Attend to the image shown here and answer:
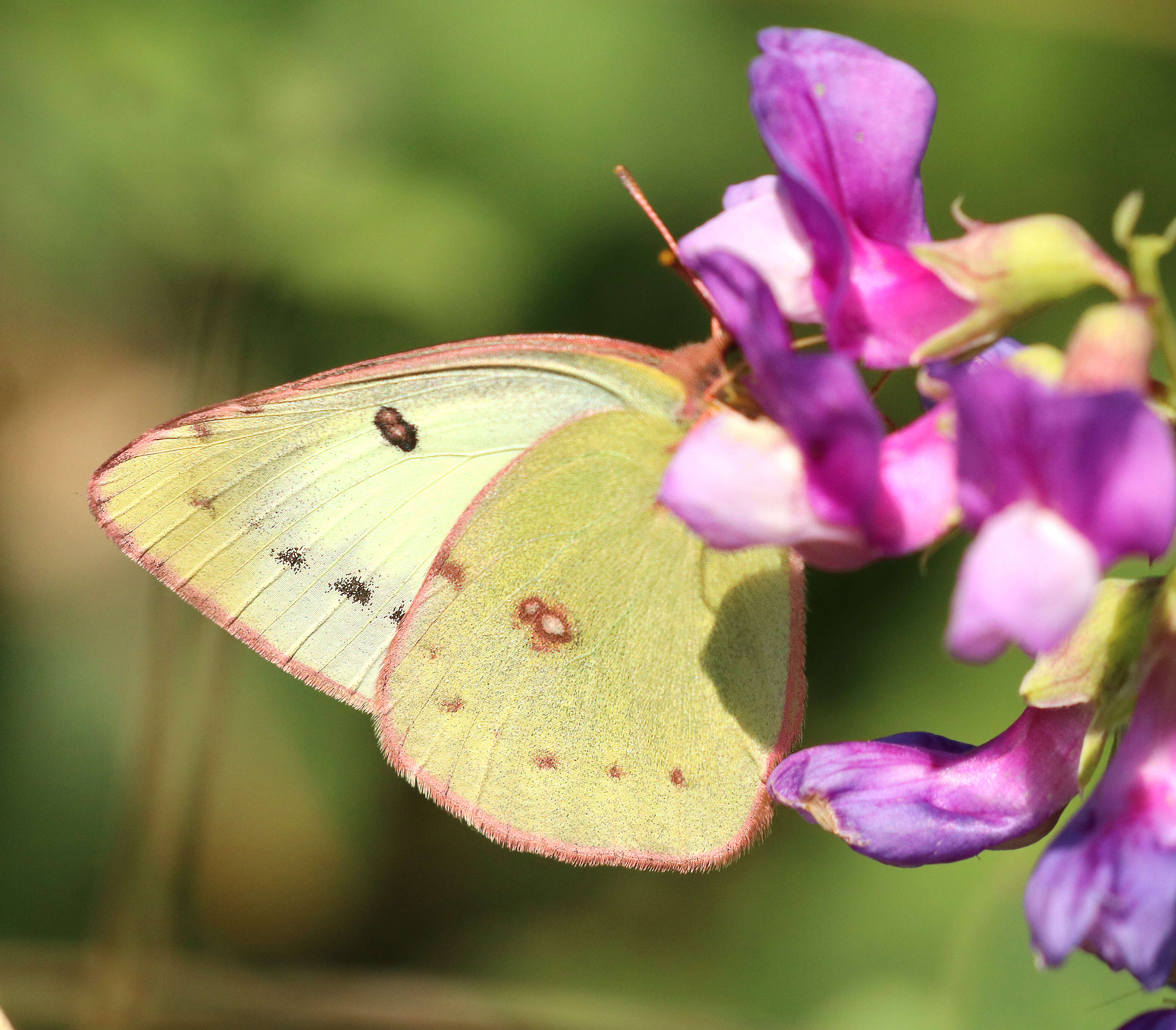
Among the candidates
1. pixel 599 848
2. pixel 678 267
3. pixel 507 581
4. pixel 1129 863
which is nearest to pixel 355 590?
pixel 507 581

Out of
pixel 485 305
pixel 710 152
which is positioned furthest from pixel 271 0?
pixel 710 152

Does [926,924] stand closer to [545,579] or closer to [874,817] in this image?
[545,579]

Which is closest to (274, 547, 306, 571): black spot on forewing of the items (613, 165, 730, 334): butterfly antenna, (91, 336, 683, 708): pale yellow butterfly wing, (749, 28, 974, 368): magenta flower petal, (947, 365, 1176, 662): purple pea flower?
(91, 336, 683, 708): pale yellow butterfly wing

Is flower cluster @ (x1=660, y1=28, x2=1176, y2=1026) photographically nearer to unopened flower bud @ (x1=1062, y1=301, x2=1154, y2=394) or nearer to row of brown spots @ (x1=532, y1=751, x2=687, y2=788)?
unopened flower bud @ (x1=1062, y1=301, x2=1154, y2=394)

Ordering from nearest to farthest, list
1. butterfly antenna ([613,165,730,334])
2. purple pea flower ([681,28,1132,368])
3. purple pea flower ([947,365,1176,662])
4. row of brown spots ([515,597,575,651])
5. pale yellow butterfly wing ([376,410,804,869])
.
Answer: purple pea flower ([947,365,1176,662])
purple pea flower ([681,28,1132,368])
butterfly antenna ([613,165,730,334])
pale yellow butterfly wing ([376,410,804,869])
row of brown spots ([515,597,575,651])

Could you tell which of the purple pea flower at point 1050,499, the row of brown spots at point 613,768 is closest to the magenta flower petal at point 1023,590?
the purple pea flower at point 1050,499

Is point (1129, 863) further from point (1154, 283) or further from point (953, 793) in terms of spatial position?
point (1154, 283)
